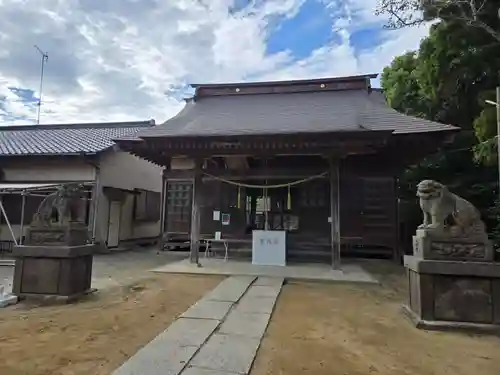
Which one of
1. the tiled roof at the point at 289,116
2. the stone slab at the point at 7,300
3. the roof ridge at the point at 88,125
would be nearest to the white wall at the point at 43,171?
the tiled roof at the point at 289,116

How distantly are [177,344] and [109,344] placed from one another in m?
0.65

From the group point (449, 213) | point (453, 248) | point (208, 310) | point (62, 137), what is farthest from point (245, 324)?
point (62, 137)

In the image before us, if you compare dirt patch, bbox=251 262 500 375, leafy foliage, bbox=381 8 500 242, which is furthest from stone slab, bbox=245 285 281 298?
leafy foliage, bbox=381 8 500 242

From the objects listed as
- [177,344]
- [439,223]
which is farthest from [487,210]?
[177,344]

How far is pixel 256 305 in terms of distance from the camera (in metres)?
4.59

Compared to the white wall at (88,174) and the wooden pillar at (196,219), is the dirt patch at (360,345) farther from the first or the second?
the white wall at (88,174)

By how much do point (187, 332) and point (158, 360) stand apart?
0.73 meters

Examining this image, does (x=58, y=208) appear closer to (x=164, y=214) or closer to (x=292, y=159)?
(x=164, y=214)

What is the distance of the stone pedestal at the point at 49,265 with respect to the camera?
15.4ft

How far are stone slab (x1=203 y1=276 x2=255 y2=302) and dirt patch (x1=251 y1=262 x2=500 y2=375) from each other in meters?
0.71

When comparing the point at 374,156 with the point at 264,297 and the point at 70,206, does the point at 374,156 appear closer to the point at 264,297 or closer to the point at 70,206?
the point at 264,297

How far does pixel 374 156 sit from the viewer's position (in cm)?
935

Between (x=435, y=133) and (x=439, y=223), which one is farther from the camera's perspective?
(x=435, y=133)

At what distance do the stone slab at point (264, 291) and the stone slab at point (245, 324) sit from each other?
0.98 metres
